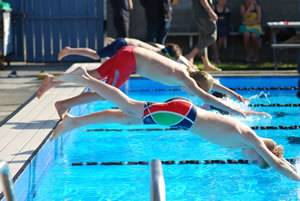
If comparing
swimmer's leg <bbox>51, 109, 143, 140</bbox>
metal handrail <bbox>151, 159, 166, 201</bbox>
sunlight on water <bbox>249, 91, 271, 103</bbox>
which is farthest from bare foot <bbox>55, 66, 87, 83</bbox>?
sunlight on water <bbox>249, 91, 271, 103</bbox>

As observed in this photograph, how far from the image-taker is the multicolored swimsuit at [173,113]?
370 centimetres

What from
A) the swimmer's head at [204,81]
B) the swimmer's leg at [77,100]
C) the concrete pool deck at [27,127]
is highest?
the swimmer's head at [204,81]

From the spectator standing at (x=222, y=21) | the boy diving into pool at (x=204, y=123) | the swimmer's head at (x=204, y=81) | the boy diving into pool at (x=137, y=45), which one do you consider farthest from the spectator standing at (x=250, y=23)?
the boy diving into pool at (x=204, y=123)

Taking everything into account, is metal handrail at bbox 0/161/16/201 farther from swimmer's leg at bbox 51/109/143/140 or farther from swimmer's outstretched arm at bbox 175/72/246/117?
swimmer's outstretched arm at bbox 175/72/246/117

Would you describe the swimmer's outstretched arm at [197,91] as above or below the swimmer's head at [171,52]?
below

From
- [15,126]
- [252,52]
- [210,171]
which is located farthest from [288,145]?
[252,52]

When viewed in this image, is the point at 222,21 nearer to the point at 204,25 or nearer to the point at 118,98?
the point at 204,25

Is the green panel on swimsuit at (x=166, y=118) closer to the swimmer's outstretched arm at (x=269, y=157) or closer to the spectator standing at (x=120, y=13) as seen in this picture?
the swimmer's outstretched arm at (x=269, y=157)

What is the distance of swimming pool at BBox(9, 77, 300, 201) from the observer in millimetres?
4082

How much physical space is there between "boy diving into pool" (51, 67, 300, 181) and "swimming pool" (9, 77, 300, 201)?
504 mm

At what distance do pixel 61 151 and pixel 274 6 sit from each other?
857cm

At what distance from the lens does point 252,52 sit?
1206cm

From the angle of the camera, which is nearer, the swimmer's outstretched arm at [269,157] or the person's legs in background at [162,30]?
the swimmer's outstretched arm at [269,157]

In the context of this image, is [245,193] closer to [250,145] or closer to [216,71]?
[250,145]
